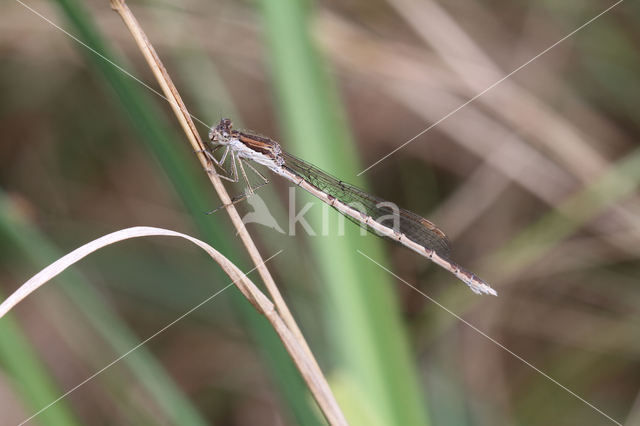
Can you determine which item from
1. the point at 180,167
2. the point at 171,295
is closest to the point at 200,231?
the point at 180,167

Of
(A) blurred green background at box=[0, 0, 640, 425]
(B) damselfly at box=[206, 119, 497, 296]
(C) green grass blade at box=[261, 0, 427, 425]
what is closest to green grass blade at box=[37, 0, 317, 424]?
(C) green grass blade at box=[261, 0, 427, 425]

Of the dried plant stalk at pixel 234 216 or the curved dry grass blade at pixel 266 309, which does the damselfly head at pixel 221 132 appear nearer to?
the dried plant stalk at pixel 234 216

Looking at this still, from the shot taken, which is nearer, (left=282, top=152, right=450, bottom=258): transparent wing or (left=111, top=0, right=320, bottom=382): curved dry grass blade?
(left=111, top=0, right=320, bottom=382): curved dry grass blade

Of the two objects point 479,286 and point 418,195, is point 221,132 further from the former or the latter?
point 418,195

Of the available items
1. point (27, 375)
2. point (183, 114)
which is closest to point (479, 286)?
point (183, 114)

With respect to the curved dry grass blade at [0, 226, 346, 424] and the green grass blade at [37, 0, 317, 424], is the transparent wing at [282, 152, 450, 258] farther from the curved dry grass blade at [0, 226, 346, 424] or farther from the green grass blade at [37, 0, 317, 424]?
the curved dry grass blade at [0, 226, 346, 424]

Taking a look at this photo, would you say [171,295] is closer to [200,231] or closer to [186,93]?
[186,93]
